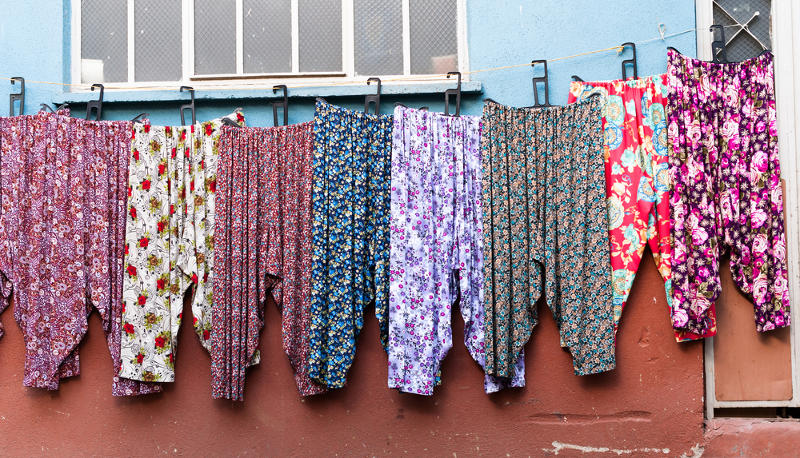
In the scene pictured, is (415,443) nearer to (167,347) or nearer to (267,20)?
(167,347)

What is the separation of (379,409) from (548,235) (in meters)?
1.45

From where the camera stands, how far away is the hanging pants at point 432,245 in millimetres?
3781

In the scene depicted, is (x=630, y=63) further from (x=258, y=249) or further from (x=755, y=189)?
(x=258, y=249)

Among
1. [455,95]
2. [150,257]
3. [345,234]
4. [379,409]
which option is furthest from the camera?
[455,95]

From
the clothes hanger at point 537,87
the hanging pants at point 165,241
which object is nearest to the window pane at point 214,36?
the hanging pants at point 165,241

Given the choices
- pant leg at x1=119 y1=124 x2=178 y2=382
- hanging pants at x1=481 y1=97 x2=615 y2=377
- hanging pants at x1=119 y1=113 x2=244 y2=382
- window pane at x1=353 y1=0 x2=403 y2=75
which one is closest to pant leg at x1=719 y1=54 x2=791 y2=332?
hanging pants at x1=481 y1=97 x2=615 y2=377

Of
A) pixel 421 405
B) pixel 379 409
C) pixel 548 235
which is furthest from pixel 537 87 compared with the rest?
pixel 379 409

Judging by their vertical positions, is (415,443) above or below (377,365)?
below

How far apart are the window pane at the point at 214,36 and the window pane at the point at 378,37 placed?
81 centimetres

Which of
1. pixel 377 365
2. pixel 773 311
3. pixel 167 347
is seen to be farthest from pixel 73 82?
pixel 773 311

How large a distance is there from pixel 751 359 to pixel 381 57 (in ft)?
9.67

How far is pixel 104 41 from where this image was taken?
4.29m

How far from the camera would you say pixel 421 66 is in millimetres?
4219

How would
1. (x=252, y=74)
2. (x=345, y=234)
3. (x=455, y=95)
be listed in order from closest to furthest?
(x=345, y=234) < (x=455, y=95) < (x=252, y=74)
